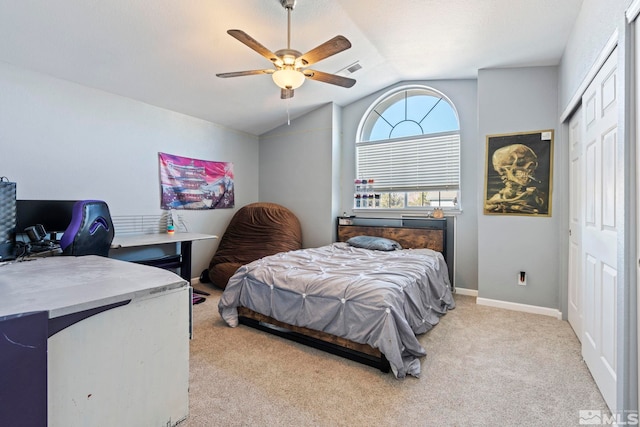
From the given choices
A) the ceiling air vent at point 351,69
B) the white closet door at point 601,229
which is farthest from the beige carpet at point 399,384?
the ceiling air vent at point 351,69

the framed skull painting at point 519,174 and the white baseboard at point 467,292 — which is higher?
the framed skull painting at point 519,174

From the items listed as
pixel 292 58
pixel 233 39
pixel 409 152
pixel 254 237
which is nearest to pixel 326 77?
pixel 292 58

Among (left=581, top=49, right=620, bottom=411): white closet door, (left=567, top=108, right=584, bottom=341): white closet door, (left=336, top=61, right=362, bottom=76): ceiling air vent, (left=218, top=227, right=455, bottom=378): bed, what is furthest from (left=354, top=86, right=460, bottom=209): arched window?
(left=581, top=49, right=620, bottom=411): white closet door

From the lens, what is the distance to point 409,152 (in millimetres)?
4426

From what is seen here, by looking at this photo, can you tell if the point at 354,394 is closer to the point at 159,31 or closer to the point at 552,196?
the point at 552,196

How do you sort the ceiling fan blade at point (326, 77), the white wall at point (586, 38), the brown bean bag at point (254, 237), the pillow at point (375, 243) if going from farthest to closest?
the brown bean bag at point (254, 237) < the pillow at point (375, 243) < the ceiling fan blade at point (326, 77) < the white wall at point (586, 38)

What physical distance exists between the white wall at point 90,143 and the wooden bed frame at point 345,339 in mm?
2107

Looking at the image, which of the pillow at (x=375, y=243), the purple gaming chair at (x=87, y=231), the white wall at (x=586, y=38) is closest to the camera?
the white wall at (x=586, y=38)

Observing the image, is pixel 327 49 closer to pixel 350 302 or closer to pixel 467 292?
pixel 350 302

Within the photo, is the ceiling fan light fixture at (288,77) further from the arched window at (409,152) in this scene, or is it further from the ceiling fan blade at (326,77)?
the arched window at (409,152)

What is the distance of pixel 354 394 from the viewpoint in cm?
183

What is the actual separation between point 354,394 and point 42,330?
1.64 metres

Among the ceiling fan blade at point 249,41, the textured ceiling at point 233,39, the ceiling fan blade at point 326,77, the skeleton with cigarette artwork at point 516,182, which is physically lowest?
the skeleton with cigarette artwork at point 516,182

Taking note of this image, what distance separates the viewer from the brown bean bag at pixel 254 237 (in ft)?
14.3
